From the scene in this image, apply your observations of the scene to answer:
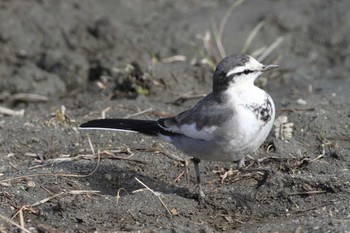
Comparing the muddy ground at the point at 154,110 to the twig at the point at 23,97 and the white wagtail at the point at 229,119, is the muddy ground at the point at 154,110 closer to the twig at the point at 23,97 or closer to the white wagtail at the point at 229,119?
the twig at the point at 23,97

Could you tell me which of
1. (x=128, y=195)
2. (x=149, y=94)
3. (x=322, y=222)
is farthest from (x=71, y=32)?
(x=322, y=222)

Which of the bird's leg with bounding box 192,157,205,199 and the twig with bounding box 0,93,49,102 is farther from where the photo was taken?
the twig with bounding box 0,93,49,102

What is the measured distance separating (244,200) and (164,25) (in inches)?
183

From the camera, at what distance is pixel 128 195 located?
240 inches

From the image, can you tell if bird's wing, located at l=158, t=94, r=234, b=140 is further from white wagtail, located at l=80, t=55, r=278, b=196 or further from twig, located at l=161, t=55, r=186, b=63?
twig, located at l=161, t=55, r=186, b=63

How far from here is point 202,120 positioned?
6.04 metres

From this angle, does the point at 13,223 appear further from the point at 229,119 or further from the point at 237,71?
the point at 237,71

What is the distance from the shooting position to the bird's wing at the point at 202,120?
233 inches

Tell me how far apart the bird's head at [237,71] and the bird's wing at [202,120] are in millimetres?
183

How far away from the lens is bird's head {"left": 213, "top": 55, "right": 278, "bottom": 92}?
600cm

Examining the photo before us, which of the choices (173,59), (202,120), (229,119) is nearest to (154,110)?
(173,59)

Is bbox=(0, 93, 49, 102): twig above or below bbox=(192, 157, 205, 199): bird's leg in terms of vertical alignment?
below

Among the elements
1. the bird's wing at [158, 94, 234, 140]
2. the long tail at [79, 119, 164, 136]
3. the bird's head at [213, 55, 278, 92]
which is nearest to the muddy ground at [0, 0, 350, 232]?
the long tail at [79, 119, 164, 136]

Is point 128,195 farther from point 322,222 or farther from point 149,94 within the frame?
point 149,94
